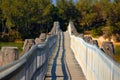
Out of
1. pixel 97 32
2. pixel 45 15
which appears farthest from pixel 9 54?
pixel 45 15

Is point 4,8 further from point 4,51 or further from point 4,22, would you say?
point 4,51

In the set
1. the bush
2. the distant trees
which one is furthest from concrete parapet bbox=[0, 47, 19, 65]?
the distant trees

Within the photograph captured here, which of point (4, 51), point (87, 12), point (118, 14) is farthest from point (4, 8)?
point (4, 51)

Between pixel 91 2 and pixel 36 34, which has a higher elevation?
pixel 91 2

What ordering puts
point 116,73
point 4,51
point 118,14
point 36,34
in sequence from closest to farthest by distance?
1. point 116,73
2. point 4,51
3. point 118,14
4. point 36,34

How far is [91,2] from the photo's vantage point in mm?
126688

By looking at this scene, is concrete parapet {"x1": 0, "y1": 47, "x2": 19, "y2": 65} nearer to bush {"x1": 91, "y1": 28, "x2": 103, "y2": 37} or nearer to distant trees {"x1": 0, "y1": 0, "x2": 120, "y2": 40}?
bush {"x1": 91, "y1": 28, "x2": 103, "y2": 37}

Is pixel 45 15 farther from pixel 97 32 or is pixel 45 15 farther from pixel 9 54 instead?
pixel 9 54

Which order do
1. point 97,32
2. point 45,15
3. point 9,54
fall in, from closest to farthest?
point 9,54 → point 97,32 → point 45,15

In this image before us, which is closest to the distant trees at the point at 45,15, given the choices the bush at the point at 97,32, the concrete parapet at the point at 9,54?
the bush at the point at 97,32

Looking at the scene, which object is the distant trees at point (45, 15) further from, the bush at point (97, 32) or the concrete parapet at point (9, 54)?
the concrete parapet at point (9, 54)

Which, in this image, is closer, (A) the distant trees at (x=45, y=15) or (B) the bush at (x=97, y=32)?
(B) the bush at (x=97, y=32)

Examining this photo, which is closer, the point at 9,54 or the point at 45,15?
the point at 9,54

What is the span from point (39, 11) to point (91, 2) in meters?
15.8
